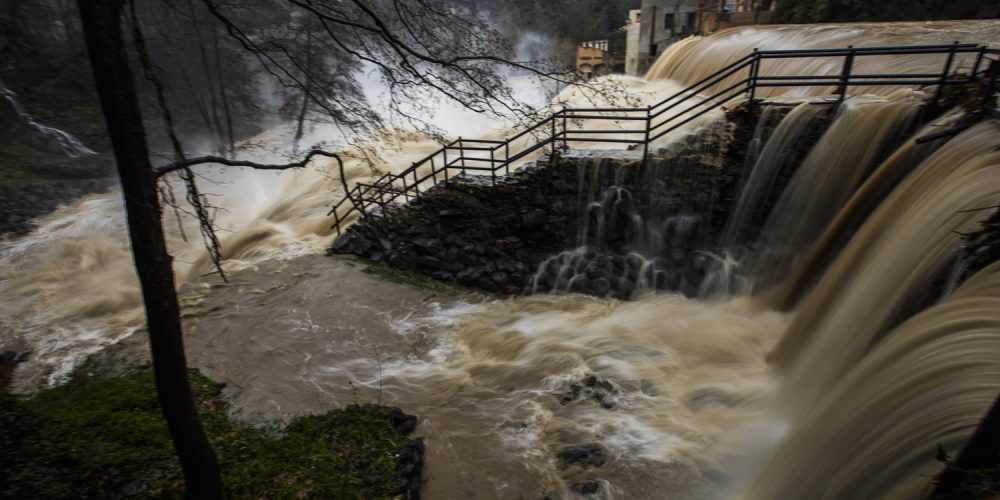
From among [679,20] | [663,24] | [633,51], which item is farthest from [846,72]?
[633,51]

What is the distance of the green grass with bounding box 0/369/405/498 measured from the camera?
15.9ft

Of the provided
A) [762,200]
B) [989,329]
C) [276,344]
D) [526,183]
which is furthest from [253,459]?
[762,200]

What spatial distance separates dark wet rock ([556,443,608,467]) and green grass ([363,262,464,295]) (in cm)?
519

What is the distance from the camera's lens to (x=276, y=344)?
8.28 metres

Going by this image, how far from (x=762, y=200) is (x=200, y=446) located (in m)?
9.71

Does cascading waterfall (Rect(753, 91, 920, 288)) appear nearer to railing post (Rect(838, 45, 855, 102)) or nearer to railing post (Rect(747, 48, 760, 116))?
railing post (Rect(838, 45, 855, 102))

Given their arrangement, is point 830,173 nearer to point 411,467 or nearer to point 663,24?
point 411,467

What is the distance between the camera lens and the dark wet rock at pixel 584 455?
5.70 m

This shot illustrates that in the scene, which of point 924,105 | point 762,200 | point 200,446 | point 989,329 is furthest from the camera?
point 762,200

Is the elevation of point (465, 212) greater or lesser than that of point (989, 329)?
lesser

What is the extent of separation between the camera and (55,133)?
2188 cm

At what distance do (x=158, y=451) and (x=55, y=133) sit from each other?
24630 mm

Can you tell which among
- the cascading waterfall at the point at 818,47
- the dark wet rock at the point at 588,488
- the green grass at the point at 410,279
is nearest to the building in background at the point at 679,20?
the cascading waterfall at the point at 818,47

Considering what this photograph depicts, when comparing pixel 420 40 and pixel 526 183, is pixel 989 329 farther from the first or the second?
pixel 526 183
